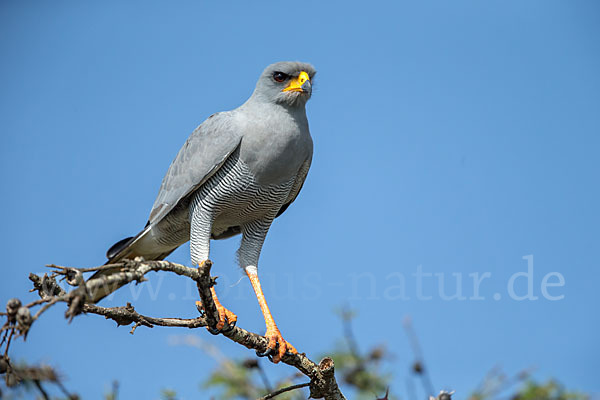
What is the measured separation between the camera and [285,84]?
570 cm

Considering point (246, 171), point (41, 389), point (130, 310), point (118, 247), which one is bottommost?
point (41, 389)

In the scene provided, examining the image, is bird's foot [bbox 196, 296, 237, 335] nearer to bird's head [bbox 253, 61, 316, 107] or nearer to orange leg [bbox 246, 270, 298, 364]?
orange leg [bbox 246, 270, 298, 364]

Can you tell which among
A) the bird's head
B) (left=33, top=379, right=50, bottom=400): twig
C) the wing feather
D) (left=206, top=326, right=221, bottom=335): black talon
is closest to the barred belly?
the wing feather

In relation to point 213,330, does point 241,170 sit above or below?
above

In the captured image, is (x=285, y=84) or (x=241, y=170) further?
(x=285, y=84)

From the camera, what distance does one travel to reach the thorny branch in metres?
2.92

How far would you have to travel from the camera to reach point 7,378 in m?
3.01

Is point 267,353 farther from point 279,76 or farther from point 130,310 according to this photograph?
point 279,76

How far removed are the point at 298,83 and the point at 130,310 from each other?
2516 mm

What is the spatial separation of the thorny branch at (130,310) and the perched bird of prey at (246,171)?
449 mm

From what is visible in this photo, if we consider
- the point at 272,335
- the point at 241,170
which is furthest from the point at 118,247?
the point at 272,335

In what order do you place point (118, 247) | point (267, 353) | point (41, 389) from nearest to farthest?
point (41, 389)
point (267, 353)
point (118, 247)

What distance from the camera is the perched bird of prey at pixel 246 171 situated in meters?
5.47

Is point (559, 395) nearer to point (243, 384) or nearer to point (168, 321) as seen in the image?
point (243, 384)
